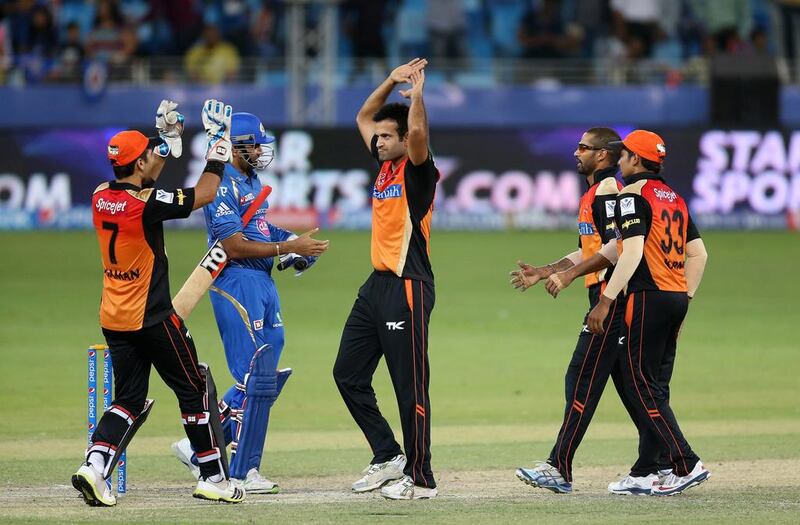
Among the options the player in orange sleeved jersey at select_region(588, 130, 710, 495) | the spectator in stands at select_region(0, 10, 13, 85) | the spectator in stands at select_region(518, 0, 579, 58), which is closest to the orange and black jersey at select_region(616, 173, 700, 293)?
the player in orange sleeved jersey at select_region(588, 130, 710, 495)

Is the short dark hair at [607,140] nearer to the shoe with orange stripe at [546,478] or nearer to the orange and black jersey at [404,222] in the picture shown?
the orange and black jersey at [404,222]

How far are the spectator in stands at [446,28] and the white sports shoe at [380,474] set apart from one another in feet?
69.7

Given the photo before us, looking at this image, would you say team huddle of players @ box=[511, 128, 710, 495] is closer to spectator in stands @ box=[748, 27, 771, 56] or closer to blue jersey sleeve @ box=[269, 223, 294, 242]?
blue jersey sleeve @ box=[269, 223, 294, 242]

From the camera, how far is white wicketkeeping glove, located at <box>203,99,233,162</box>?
8.10m

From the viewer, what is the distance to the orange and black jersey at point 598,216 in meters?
8.53

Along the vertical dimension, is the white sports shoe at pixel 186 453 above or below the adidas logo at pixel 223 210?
below

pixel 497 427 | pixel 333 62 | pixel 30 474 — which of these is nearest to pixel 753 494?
pixel 497 427

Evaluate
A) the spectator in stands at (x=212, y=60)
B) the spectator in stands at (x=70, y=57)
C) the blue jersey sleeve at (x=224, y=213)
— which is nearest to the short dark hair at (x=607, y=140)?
the blue jersey sleeve at (x=224, y=213)

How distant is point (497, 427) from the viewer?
36.9 ft

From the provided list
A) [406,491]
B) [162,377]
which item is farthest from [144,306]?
[406,491]

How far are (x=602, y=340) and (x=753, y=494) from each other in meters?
1.28

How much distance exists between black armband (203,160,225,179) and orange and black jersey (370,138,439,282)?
91 cm

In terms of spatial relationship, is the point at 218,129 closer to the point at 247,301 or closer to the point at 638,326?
the point at 247,301

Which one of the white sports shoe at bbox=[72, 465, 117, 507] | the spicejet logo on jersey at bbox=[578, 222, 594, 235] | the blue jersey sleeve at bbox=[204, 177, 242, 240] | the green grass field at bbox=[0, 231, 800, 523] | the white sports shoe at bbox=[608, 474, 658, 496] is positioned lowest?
the green grass field at bbox=[0, 231, 800, 523]
